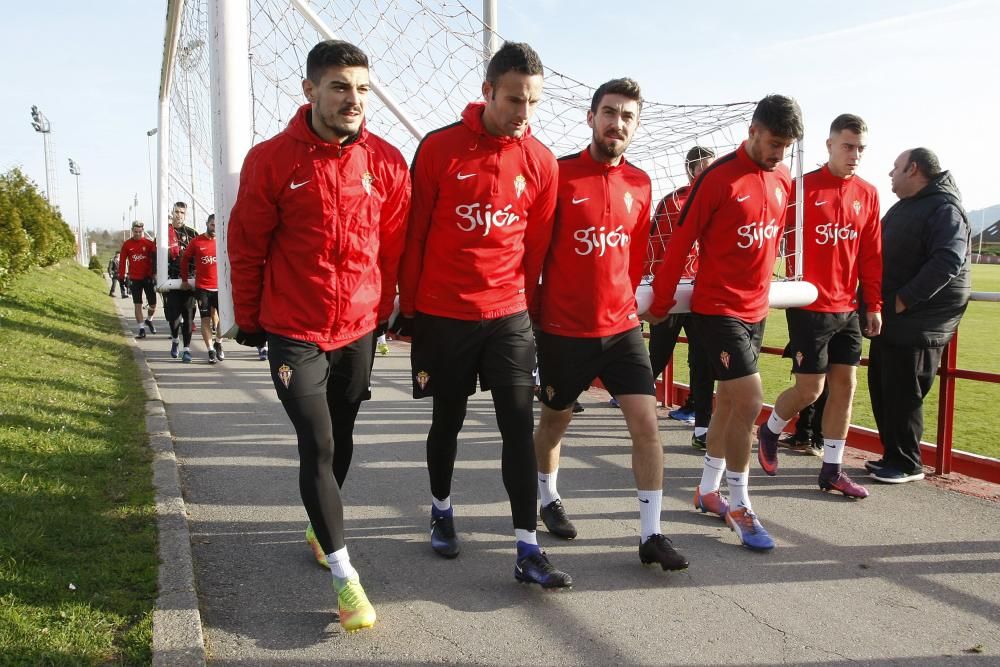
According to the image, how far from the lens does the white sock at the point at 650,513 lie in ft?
11.5

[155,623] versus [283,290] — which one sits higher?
[283,290]

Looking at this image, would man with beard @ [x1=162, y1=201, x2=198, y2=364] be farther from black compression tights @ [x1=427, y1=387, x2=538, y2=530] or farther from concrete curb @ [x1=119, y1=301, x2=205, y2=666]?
black compression tights @ [x1=427, y1=387, x2=538, y2=530]

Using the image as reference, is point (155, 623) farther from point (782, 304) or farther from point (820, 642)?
point (782, 304)

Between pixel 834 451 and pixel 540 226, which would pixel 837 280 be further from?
pixel 540 226

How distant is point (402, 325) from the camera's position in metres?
3.49

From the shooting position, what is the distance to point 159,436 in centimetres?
559

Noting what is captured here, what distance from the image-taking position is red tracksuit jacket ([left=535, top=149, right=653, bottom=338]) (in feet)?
11.5

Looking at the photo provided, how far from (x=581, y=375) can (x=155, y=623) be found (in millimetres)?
1961

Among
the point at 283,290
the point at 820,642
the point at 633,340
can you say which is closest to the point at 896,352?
the point at 633,340

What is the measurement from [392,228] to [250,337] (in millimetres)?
712

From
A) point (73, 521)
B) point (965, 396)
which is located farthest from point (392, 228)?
point (965, 396)

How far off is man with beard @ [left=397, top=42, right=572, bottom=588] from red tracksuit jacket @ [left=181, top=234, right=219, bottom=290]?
25.6 ft

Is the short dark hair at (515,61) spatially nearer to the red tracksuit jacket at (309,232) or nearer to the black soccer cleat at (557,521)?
the red tracksuit jacket at (309,232)

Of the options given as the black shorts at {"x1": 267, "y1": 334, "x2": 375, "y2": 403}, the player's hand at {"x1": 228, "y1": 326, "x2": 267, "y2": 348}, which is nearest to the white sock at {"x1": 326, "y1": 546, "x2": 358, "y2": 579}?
the black shorts at {"x1": 267, "y1": 334, "x2": 375, "y2": 403}
